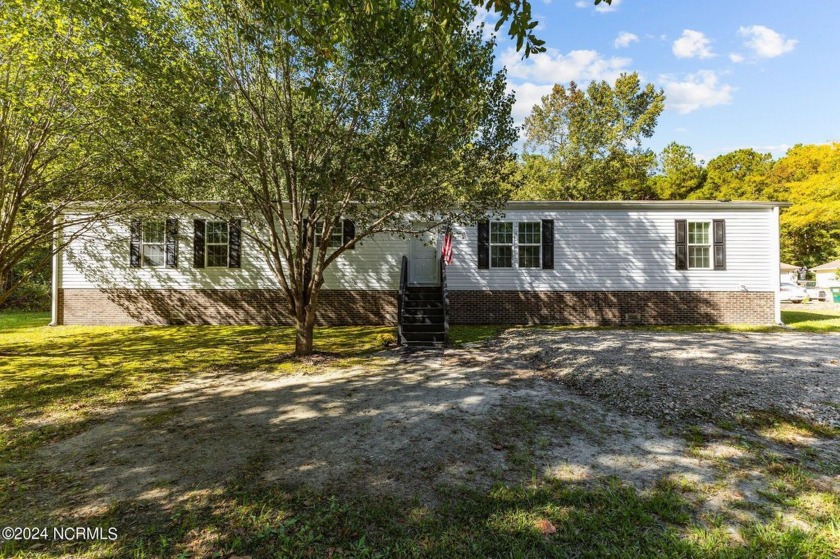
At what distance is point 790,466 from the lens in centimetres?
327

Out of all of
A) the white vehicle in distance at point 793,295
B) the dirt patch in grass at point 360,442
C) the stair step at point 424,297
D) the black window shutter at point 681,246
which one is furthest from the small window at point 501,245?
the white vehicle in distance at point 793,295

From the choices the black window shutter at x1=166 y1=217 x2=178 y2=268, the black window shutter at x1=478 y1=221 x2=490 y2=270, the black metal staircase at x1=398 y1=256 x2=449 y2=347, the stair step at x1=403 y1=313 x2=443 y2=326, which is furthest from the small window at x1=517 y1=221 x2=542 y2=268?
the black window shutter at x1=166 y1=217 x2=178 y2=268

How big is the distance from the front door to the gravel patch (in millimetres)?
3823

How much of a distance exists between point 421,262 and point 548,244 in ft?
13.8

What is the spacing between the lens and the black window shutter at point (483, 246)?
12.1 meters

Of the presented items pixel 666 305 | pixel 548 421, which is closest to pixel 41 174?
pixel 548 421

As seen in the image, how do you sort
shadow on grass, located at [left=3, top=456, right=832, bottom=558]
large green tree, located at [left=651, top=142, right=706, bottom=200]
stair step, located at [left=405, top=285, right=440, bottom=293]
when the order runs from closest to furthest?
shadow on grass, located at [left=3, top=456, right=832, bottom=558]
stair step, located at [left=405, top=285, right=440, bottom=293]
large green tree, located at [left=651, top=142, right=706, bottom=200]

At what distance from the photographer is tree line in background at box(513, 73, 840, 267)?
25.8 m

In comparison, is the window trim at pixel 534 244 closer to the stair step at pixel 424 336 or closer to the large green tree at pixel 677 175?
the stair step at pixel 424 336

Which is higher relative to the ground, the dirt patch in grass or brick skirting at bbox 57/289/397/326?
brick skirting at bbox 57/289/397/326

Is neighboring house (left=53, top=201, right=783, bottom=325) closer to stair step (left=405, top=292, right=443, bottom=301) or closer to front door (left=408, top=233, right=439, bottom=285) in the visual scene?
front door (left=408, top=233, right=439, bottom=285)

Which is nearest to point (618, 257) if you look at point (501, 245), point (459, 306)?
point (501, 245)

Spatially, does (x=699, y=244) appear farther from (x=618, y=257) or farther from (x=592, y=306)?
(x=592, y=306)

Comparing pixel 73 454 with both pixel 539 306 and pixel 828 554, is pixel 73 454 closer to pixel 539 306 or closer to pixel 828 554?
pixel 828 554
